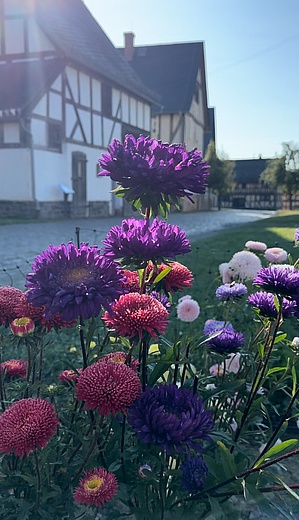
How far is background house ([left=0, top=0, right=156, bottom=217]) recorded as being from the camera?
14.4 metres

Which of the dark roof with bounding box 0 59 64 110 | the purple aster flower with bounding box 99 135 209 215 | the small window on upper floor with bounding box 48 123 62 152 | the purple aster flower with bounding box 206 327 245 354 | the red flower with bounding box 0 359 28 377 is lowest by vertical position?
the red flower with bounding box 0 359 28 377

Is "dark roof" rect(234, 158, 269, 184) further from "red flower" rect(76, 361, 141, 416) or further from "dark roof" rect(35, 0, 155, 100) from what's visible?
"red flower" rect(76, 361, 141, 416)

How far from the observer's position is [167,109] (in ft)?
86.8

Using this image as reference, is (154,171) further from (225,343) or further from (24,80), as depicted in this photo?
(24,80)

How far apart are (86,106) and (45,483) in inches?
669

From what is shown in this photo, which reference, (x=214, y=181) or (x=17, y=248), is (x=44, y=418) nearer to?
(x=17, y=248)

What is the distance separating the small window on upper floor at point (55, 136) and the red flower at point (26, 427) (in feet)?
49.3

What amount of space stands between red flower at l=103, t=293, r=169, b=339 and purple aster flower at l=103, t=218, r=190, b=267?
0.09 metres

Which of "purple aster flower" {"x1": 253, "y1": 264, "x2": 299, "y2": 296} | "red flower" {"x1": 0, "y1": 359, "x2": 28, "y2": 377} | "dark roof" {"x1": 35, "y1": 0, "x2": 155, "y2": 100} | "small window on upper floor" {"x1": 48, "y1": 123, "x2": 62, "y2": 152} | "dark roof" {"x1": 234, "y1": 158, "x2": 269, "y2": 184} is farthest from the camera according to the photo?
"dark roof" {"x1": 234, "y1": 158, "x2": 269, "y2": 184}

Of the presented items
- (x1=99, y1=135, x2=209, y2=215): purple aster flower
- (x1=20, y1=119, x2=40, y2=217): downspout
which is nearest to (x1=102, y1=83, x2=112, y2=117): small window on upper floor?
(x1=20, y1=119, x2=40, y2=217): downspout

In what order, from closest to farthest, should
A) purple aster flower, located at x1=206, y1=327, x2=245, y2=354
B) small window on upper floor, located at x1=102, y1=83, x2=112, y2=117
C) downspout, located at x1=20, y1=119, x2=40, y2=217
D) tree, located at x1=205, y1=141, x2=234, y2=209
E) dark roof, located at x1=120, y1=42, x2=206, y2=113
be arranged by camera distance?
purple aster flower, located at x1=206, y1=327, x2=245, y2=354
downspout, located at x1=20, y1=119, x2=40, y2=217
small window on upper floor, located at x1=102, y1=83, x2=112, y2=117
dark roof, located at x1=120, y1=42, x2=206, y2=113
tree, located at x1=205, y1=141, x2=234, y2=209

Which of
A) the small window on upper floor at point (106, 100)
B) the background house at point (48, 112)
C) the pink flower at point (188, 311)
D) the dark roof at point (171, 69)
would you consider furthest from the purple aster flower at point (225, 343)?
the dark roof at point (171, 69)

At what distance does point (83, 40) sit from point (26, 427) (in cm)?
1937

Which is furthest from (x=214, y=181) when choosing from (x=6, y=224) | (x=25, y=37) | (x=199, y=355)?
(x=199, y=355)
